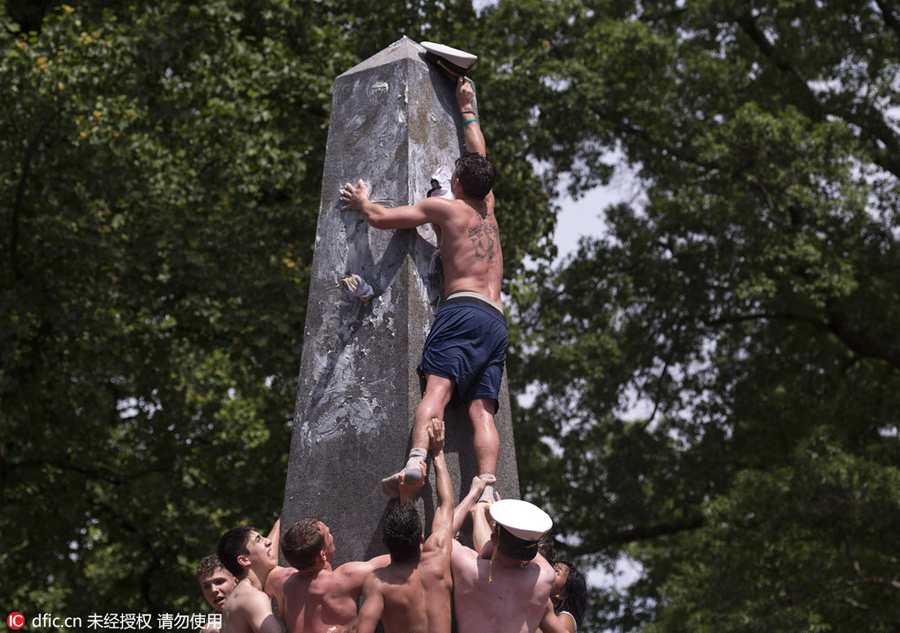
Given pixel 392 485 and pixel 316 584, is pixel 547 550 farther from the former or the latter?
pixel 316 584

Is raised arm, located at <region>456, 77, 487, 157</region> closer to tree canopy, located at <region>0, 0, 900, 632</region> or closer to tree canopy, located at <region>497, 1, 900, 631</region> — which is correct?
tree canopy, located at <region>0, 0, 900, 632</region>

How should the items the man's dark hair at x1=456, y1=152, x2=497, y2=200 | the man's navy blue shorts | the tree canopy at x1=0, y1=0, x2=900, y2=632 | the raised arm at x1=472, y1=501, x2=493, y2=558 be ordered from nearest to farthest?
1. the raised arm at x1=472, y1=501, x2=493, y2=558
2. the man's navy blue shorts
3. the man's dark hair at x1=456, y1=152, x2=497, y2=200
4. the tree canopy at x1=0, y1=0, x2=900, y2=632

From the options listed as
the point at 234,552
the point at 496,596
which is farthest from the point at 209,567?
the point at 496,596

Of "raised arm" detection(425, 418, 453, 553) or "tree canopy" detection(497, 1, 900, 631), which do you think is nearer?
"raised arm" detection(425, 418, 453, 553)

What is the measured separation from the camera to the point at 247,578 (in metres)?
4.79

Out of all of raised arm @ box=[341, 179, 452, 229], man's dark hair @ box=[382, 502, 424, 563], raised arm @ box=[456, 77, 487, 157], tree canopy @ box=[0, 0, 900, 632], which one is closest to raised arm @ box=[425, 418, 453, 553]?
man's dark hair @ box=[382, 502, 424, 563]

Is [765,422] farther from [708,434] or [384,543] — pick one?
[384,543]

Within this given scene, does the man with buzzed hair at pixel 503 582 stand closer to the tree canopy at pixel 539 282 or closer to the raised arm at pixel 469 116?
the raised arm at pixel 469 116

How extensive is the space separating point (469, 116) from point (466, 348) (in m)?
1.41

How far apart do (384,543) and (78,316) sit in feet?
27.4

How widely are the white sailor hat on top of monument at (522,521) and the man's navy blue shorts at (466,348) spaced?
31.0 inches

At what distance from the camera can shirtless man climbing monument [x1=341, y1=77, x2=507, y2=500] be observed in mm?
4895

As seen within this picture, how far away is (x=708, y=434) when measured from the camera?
16219mm

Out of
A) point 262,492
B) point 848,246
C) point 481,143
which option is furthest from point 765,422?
point 481,143
